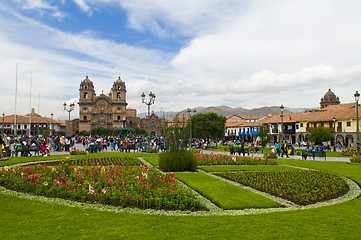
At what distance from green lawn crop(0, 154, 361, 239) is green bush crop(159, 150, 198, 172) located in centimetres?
776

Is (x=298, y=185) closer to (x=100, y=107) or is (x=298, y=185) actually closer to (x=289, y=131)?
(x=289, y=131)

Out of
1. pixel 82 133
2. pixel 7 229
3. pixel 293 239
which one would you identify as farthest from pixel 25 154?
pixel 82 133

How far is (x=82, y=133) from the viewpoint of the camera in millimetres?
91625

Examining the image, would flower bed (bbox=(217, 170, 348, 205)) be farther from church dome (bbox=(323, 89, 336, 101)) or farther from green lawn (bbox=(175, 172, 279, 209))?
church dome (bbox=(323, 89, 336, 101))

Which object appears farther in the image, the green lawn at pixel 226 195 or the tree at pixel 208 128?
the tree at pixel 208 128

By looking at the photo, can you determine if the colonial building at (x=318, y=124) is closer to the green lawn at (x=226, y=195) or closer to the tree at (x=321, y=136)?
the tree at (x=321, y=136)

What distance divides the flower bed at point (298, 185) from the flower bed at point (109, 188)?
328 cm

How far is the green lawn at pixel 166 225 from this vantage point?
5.96m

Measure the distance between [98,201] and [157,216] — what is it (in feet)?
7.35

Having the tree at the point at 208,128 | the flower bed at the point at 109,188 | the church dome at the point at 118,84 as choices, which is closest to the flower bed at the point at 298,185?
the flower bed at the point at 109,188

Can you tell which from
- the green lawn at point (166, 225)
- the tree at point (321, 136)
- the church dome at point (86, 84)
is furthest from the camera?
the church dome at point (86, 84)

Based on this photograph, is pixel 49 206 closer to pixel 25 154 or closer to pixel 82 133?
pixel 25 154

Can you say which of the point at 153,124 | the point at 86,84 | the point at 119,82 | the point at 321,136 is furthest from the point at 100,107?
the point at 321,136

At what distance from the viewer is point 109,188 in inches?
363
